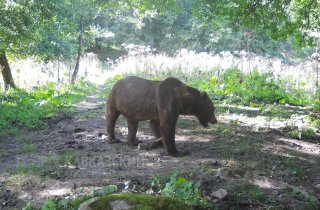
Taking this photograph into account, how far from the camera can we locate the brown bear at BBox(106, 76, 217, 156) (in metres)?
6.68

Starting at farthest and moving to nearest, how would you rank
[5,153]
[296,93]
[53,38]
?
[53,38] < [296,93] < [5,153]

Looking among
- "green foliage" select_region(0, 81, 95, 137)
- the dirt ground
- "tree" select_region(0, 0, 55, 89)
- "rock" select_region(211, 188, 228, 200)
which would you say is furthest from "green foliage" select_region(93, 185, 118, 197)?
"tree" select_region(0, 0, 55, 89)

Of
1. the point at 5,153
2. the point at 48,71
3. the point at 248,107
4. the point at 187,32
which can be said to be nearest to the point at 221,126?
the point at 248,107

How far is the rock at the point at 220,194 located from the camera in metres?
4.55

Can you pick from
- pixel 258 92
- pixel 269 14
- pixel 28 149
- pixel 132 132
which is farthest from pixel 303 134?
pixel 28 149

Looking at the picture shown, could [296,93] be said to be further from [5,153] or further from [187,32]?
[187,32]

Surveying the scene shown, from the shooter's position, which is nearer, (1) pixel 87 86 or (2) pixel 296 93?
(2) pixel 296 93

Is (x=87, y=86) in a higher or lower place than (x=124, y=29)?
lower

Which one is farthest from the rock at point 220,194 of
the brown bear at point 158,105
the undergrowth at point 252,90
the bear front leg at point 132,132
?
the undergrowth at point 252,90

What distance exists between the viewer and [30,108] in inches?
449

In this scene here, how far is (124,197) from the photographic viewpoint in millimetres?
3430

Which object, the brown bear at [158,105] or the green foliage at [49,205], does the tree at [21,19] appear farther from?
the green foliage at [49,205]

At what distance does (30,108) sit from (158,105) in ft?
19.5

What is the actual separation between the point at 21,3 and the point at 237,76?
8076 mm
